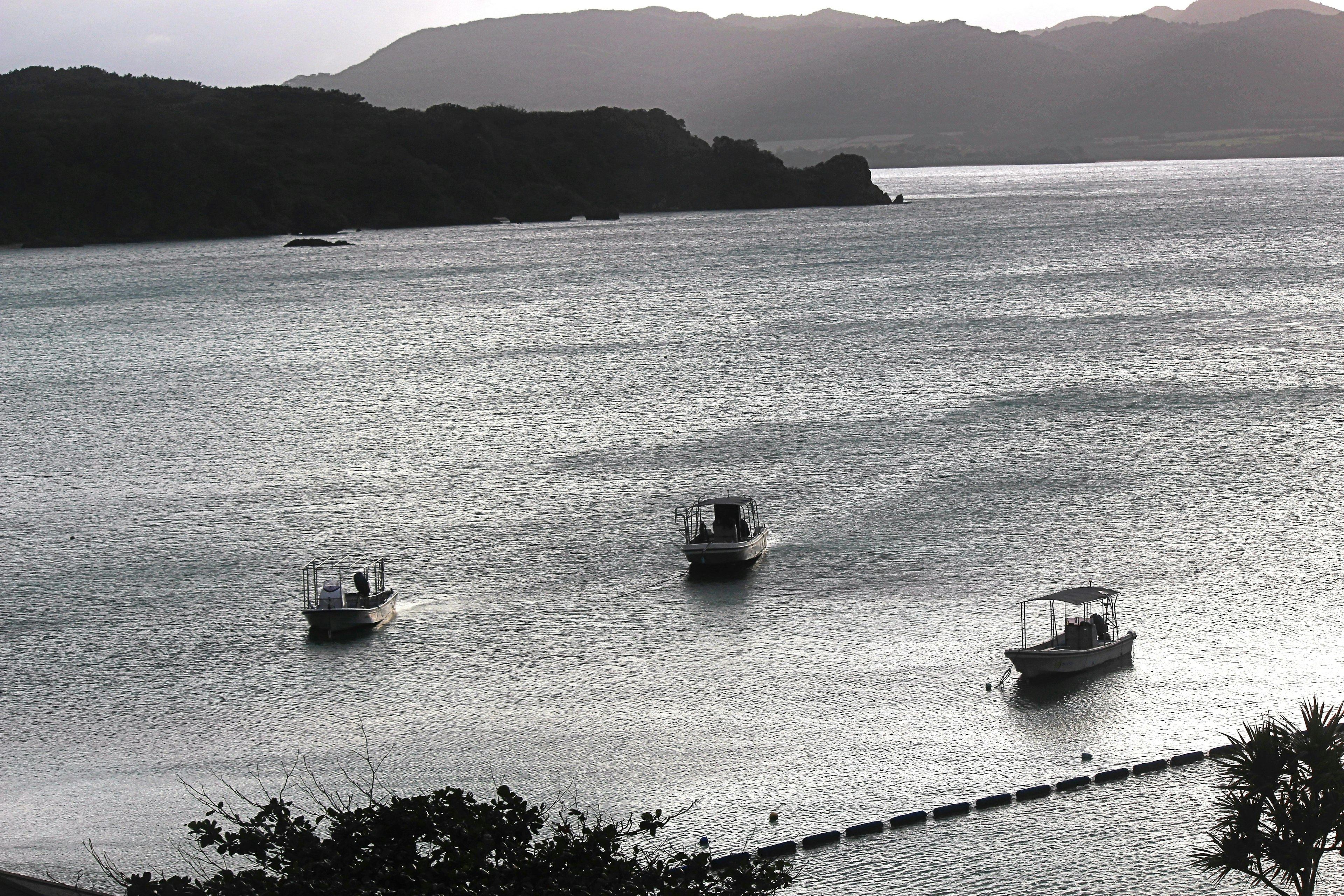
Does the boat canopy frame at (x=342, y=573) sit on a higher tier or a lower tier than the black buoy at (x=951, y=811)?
higher

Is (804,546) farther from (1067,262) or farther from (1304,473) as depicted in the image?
(1067,262)

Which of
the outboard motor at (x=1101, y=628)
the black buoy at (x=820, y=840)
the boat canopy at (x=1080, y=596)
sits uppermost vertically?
the boat canopy at (x=1080, y=596)

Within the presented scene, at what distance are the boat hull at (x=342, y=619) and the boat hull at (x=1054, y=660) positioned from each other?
625 inches

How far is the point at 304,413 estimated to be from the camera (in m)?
71.1

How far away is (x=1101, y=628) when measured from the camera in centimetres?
3259

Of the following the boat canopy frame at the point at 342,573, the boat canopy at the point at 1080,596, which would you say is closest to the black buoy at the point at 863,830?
the boat canopy at the point at 1080,596

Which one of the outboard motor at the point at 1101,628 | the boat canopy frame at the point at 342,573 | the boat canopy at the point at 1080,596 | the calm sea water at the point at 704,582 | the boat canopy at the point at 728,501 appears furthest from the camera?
the boat canopy at the point at 728,501

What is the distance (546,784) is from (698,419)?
1476 inches

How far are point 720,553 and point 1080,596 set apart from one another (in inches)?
435

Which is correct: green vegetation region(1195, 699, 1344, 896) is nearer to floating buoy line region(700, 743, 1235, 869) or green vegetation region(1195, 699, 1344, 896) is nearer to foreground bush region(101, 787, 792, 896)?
foreground bush region(101, 787, 792, 896)

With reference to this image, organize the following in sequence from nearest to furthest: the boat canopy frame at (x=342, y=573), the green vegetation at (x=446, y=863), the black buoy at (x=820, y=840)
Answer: the green vegetation at (x=446, y=863), the black buoy at (x=820, y=840), the boat canopy frame at (x=342, y=573)

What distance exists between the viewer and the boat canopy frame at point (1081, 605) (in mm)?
32531

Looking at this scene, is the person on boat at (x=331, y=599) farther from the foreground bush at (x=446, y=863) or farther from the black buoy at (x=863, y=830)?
the foreground bush at (x=446, y=863)

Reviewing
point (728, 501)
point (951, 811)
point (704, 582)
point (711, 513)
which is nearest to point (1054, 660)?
point (951, 811)
